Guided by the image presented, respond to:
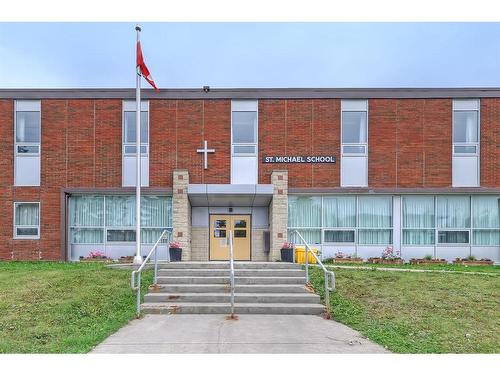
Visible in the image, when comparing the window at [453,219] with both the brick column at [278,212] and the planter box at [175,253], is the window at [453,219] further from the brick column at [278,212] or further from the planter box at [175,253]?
the planter box at [175,253]

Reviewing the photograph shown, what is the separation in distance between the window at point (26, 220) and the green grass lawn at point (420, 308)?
447 inches

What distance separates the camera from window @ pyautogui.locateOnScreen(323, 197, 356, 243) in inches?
680

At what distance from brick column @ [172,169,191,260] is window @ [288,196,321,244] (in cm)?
409

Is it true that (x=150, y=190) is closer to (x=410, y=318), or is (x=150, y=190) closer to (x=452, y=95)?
(x=410, y=318)

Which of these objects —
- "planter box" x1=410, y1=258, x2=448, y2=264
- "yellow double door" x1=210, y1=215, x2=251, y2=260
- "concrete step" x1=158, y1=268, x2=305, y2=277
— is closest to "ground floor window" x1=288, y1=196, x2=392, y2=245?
"planter box" x1=410, y1=258, x2=448, y2=264

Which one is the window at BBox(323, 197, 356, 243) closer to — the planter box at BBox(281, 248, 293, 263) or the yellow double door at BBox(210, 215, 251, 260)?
the planter box at BBox(281, 248, 293, 263)

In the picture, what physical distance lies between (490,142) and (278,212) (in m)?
9.02

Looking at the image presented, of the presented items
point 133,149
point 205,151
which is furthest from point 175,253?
point 133,149

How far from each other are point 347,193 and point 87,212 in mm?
10480

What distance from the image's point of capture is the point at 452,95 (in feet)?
56.7

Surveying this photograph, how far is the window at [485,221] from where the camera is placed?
17.2m

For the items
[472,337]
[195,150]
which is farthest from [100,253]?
[472,337]

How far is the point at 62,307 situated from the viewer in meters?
9.02

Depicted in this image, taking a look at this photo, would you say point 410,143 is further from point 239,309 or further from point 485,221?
point 239,309
